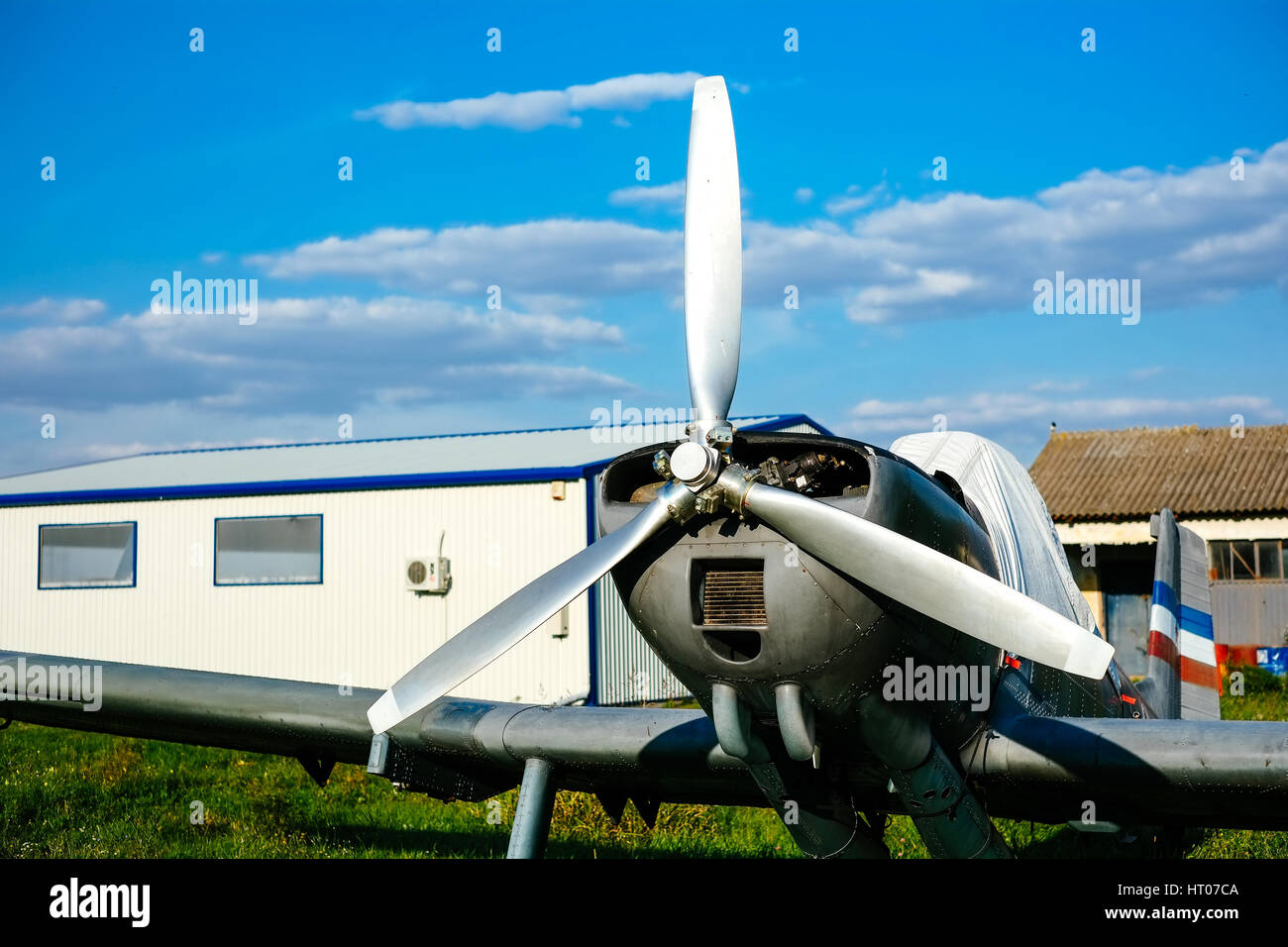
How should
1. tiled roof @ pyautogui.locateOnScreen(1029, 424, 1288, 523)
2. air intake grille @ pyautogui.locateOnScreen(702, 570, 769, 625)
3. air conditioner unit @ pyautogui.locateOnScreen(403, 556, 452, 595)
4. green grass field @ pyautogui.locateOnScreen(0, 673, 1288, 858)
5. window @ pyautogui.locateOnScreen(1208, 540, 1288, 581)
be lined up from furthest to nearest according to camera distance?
tiled roof @ pyautogui.locateOnScreen(1029, 424, 1288, 523)
window @ pyautogui.locateOnScreen(1208, 540, 1288, 581)
air conditioner unit @ pyautogui.locateOnScreen(403, 556, 452, 595)
green grass field @ pyautogui.locateOnScreen(0, 673, 1288, 858)
air intake grille @ pyautogui.locateOnScreen(702, 570, 769, 625)

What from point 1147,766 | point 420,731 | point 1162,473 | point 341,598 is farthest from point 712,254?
point 1162,473

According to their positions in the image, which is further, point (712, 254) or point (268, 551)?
point (268, 551)

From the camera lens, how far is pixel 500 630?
172 inches

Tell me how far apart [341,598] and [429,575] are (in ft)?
6.73

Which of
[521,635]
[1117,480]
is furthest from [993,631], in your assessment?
[1117,480]

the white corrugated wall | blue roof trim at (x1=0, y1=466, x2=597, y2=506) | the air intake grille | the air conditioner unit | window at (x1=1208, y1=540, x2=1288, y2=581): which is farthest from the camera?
window at (x1=1208, y1=540, x2=1288, y2=581)

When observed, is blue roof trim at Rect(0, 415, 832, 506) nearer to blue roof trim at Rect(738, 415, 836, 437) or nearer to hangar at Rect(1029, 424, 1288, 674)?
blue roof trim at Rect(738, 415, 836, 437)

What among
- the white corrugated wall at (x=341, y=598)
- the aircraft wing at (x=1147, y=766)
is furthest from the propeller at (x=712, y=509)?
the white corrugated wall at (x=341, y=598)

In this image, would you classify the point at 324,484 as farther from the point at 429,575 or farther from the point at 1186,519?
the point at 1186,519

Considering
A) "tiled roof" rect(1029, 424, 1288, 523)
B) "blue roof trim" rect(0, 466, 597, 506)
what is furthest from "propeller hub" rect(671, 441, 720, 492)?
"tiled roof" rect(1029, 424, 1288, 523)

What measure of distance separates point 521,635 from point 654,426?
779 inches

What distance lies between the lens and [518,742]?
21.0 ft

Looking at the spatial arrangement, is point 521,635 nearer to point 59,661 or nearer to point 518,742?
point 518,742

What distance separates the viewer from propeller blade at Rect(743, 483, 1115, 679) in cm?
394
